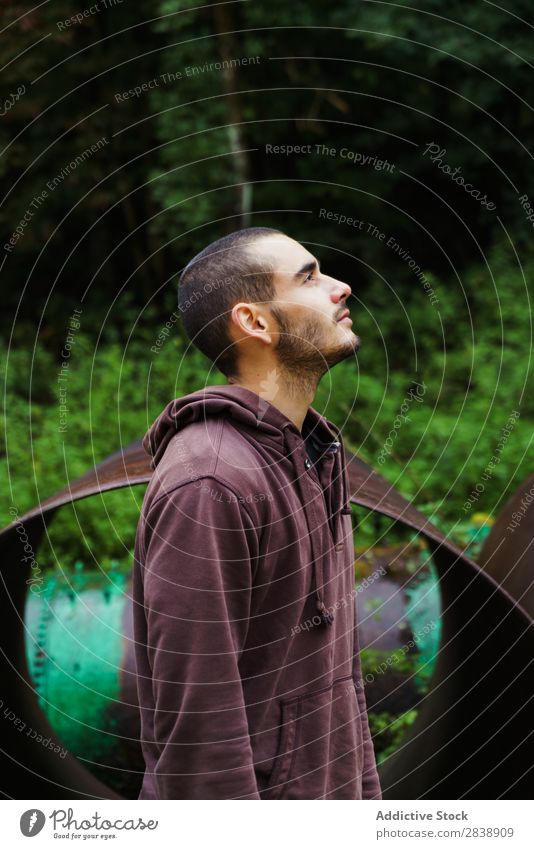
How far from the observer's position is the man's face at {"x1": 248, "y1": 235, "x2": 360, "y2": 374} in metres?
1.98

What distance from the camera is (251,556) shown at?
1.80 metres

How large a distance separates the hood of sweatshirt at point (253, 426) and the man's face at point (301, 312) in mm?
119

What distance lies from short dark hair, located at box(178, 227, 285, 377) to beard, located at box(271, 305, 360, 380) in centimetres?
7

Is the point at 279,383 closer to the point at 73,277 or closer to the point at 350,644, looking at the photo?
the point at 350,644

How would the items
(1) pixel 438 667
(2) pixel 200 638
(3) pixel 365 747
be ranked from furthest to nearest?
(1) pixel 438 667
(3) pixel 365 747
(2) pixel 200 638

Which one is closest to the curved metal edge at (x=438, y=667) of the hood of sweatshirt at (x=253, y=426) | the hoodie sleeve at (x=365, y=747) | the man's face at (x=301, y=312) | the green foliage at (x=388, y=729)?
the green foliage at (x=388, y=729)

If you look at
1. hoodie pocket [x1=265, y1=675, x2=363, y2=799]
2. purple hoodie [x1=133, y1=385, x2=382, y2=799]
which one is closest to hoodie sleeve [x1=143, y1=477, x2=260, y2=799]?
Answer: purple hoodie [x1=133, y1=385, x2=382, y2=799]

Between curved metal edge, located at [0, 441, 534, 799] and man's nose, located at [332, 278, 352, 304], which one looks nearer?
man's nose, located at [332, 278, 352, 304]

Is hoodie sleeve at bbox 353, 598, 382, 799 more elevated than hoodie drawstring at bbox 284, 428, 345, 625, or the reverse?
hoodie drawstring at bbox 284, 428, 345, 625

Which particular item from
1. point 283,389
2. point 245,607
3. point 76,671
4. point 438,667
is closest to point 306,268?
point 283,389

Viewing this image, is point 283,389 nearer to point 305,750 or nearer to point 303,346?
point 303,346

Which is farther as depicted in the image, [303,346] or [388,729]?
[388,729]

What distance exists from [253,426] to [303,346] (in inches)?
7.6

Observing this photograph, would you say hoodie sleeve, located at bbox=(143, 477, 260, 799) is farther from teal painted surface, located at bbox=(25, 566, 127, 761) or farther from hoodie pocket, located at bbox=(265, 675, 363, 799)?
teal painted surface, located at bbox=(25, 566, 127, 761)
